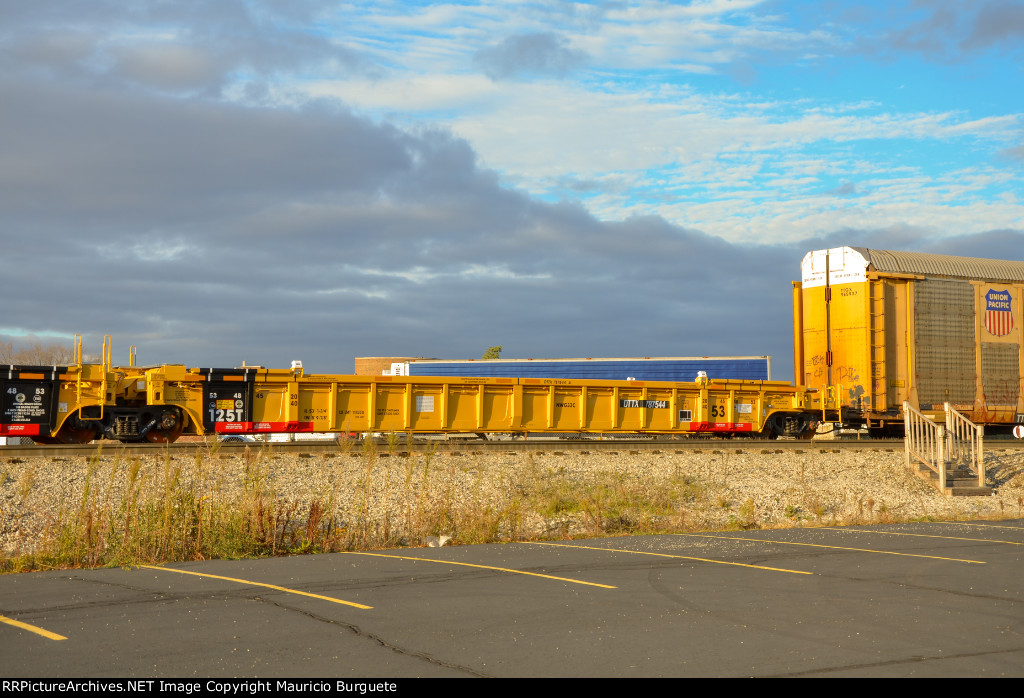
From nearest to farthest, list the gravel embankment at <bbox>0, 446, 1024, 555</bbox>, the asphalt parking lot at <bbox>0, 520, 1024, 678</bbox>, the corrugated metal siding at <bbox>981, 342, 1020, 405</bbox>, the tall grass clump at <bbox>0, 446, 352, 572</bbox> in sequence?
the asphalt parking lot at <bbox>0, 520, 1024, 678</bbox> < the tall grass clump at <bbox>0, 446, 352, 572</bbox> < the gravel embankment at <bbox>0, 446, 1024, 555</bbox> < the corrugated metal siding at <bbox>981, 342, 1020, 405</bbox>

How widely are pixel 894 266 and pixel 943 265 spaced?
1.86 metres

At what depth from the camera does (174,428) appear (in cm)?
2011

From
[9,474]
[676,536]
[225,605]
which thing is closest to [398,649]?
[225,605]

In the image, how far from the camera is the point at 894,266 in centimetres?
2406

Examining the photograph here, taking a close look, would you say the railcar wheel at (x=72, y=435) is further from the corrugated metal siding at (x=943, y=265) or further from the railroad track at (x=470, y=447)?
the corrugated metal siding at (x=943, y=265)

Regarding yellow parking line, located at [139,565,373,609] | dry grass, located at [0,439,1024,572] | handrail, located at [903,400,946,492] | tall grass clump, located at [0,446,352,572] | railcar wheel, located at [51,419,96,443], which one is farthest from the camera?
railcar wheel, located at [51,419,96,443]

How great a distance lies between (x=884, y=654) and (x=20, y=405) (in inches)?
706

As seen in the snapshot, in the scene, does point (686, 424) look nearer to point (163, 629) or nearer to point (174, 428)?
point (174, 428)

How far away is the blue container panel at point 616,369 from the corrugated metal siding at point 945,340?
1639cm

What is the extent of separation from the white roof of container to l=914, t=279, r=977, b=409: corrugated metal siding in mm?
470

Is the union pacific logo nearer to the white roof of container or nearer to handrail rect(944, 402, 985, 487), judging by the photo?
the white roof of container

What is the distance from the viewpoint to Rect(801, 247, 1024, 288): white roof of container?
78.7ft

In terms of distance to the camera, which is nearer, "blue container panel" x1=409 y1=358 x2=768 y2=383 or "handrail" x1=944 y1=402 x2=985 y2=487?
"handrail" x1=944 y1=402 x2=985 y2=487

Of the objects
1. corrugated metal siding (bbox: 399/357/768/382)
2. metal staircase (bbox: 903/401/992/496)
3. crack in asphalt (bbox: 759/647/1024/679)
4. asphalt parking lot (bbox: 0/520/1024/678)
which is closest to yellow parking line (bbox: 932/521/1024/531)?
asphalt parking lot (bbox: 0/520/1024/678)
